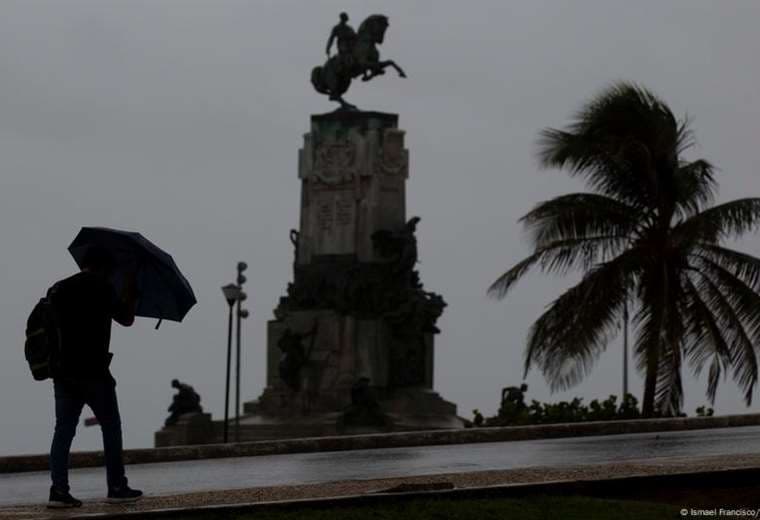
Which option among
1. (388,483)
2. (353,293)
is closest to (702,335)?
(353,293)

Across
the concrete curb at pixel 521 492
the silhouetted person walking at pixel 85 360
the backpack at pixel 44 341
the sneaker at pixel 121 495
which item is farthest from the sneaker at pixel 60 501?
the concrete curb at pixel 521 492

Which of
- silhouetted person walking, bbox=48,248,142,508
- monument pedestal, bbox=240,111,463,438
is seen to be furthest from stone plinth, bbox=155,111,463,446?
silhouetted person walking, bbox=48,248,142,508

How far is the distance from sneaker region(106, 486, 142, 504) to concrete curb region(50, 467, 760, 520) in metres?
1.26

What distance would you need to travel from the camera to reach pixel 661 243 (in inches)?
1411

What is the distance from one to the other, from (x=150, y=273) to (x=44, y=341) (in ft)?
3.74

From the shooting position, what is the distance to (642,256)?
3566 cm

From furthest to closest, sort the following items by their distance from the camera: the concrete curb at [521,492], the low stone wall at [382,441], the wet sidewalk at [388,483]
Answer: the low stone wall at [382,441] < the wet sidewalk at [388,483] < the concrete curb at [521,492]

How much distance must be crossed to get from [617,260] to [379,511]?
23.7 meters

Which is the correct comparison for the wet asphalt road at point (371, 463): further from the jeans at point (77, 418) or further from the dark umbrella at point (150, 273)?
the dark umbrella at point (150, 273)

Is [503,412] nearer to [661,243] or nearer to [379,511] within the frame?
[661,243]

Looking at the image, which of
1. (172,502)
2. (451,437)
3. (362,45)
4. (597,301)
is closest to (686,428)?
(451,437)

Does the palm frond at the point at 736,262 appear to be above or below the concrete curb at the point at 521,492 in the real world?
above

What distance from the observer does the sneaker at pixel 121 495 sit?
1334 centimetres

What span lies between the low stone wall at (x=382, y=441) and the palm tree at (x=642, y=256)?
7.37m
